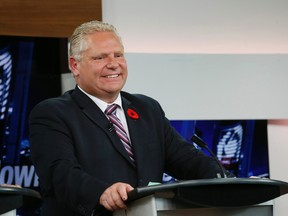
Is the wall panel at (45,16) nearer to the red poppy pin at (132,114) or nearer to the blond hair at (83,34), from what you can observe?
the blond hair at (83,34)

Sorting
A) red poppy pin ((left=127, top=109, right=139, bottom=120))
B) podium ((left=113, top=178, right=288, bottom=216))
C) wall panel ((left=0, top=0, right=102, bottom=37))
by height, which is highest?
wall panel ((left=0, top=0, right=102, bottom=37))

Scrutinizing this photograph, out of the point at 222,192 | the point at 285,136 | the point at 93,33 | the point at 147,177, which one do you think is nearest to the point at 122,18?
the point at 285,136

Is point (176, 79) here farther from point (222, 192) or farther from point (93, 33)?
point (222, 192)

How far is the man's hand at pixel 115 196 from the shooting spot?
6.94ft

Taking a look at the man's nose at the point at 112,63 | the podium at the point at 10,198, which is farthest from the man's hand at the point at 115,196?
the man's nose at the point at 112,63

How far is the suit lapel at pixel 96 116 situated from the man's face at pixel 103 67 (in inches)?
2.2

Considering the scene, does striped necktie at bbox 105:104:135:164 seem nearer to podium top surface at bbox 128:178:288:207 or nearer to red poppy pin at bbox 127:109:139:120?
red poppy pin at bbox 127:109:139:120

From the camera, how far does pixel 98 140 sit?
2.66 m

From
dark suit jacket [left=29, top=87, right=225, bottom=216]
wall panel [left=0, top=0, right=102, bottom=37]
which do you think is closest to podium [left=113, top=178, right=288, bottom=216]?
dark suit jacket [left=29, top=87, right=225, bottom=216]

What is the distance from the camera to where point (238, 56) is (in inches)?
186

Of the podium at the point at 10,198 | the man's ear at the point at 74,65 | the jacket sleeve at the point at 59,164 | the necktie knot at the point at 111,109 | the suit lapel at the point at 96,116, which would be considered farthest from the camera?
the man's ear at the point at 74,65

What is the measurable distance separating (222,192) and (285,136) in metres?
2.98

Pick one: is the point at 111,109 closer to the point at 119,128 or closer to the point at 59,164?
the point at 119,128

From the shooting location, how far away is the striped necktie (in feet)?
8.95
